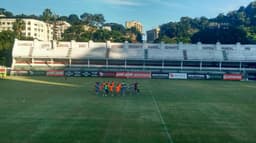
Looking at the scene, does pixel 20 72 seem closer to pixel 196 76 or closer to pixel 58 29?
pixel 196 76

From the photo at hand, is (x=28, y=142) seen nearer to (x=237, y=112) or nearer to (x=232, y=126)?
(x=232, y=126)

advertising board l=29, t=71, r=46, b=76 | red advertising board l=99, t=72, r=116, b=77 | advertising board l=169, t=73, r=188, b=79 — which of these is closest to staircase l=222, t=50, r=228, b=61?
advertising board l=169, t=73, r=188, b=79

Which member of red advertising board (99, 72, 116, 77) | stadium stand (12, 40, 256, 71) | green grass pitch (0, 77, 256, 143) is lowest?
green grass pitch (0, 77, 256, 143)

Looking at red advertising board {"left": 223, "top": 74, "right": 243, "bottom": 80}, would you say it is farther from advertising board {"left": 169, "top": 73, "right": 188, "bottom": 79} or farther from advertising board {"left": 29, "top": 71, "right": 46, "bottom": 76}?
advertising board {"left": 29, "top": 71, "right": 46, "bottom": 76}

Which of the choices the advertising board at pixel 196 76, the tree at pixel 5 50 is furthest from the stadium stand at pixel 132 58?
the advertising board at pixel 196 76

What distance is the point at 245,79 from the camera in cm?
7238

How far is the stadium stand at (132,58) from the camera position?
83875 mm

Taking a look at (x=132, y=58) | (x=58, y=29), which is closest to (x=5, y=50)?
(x=132, y=58)

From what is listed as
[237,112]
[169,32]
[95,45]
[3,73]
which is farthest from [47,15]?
[237,112]

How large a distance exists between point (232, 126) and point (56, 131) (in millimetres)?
9632

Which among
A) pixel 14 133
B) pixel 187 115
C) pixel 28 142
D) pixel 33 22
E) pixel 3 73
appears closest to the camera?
pixel 28 142

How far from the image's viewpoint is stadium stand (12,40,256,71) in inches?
3302

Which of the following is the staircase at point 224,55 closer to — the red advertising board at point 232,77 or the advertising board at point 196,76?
the red advertising board at point 232,77

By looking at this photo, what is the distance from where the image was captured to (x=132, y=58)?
84.2 metres
